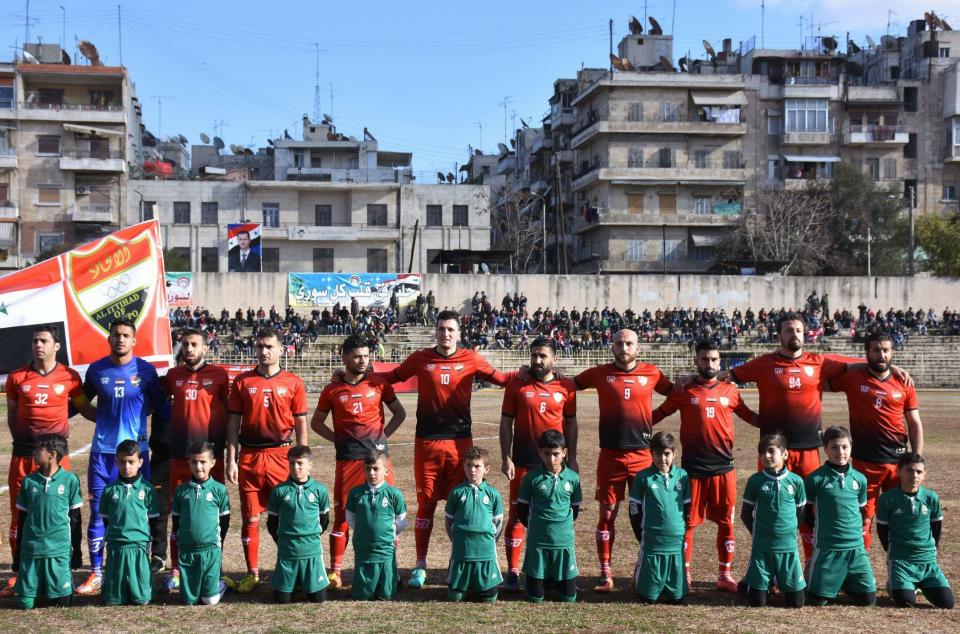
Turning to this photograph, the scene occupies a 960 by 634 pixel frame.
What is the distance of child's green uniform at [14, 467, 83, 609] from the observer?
899cm

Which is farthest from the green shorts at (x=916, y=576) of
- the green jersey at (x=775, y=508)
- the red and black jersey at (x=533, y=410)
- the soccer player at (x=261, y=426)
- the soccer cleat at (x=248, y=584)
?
the soccer cleat at (x=248, y=584)

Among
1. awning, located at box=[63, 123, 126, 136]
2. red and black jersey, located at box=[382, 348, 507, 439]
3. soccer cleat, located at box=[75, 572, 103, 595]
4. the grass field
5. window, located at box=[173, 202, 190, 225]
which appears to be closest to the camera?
the grass field

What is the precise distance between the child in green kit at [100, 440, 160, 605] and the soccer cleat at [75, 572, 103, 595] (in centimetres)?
47

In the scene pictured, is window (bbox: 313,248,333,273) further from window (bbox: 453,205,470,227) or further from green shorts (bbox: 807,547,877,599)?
green shorts (bbox: 807,547,877,599)

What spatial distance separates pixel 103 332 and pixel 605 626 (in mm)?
6964

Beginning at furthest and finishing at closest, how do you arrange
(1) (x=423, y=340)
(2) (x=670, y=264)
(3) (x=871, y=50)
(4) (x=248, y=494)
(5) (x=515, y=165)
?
(5) (x=515, y=165), (3) (x=871, y=50), (2) (x=670, y=264), (1) (x=423, y=340), (4) (x=248, y=494)

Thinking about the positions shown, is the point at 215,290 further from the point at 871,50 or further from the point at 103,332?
the point at 871,50

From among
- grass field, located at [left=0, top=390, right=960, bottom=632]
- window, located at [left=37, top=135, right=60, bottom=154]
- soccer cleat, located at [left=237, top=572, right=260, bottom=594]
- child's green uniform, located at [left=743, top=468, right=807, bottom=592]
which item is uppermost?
window, located at [left=37, top=135, right=60, bottom=154]

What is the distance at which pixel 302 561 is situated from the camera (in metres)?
9.12

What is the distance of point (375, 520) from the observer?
9.27 meters

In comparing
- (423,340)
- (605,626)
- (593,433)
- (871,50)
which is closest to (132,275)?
(605,626)

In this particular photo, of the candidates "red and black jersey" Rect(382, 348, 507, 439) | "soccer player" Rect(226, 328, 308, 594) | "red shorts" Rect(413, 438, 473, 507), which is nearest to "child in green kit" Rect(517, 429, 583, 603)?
"red shorts" Rect(413, 438, 473, 507)

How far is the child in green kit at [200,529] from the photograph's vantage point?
29.7 feet

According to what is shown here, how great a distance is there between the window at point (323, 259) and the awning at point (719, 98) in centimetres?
2762
